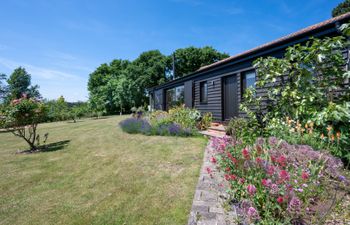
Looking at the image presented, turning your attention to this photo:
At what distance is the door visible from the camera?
6.77 m

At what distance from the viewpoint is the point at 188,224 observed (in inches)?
64.1

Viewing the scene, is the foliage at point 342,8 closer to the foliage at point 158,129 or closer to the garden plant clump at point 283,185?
the foliage at point 158,129

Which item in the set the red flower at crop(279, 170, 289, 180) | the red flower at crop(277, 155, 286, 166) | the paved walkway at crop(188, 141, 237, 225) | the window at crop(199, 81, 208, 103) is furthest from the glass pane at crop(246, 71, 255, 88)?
the red flower at crop(279, 170, 289, 180)

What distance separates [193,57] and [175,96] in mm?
17444

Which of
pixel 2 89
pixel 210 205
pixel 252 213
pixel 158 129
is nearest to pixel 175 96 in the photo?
pixel 158 129

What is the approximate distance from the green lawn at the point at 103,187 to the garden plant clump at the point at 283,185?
2.34 feet

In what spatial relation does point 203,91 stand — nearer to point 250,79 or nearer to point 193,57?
point 250,79

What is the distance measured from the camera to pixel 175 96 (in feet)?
40.3

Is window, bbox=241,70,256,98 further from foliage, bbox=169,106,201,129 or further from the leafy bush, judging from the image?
the leafy bush

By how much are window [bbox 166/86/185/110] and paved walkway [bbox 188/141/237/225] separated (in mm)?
8814

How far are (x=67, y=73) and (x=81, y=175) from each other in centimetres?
1871

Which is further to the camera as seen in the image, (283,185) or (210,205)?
(210,205)

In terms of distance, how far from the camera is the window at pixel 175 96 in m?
11.3

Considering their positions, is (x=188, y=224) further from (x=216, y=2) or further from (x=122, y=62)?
(x=122, y=62)
